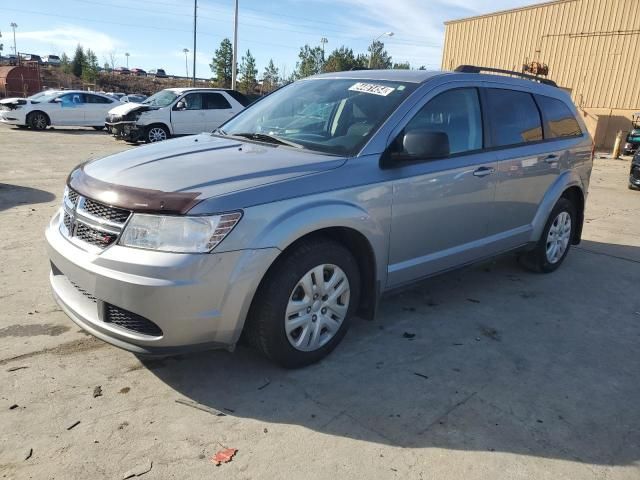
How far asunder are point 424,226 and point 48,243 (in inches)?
95.1

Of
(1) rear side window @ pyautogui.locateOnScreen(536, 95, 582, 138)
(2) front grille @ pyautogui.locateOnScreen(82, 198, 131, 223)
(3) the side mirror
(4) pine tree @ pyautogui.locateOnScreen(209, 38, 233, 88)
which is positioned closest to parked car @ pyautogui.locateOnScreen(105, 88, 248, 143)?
(1) rear side window @ pyautogui.locateOnScreen(536, 95, 582, 138)

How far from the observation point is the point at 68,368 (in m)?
3.16

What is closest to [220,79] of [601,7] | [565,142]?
[601,7]

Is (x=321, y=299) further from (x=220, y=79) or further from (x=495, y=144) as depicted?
(x=220, y=79)

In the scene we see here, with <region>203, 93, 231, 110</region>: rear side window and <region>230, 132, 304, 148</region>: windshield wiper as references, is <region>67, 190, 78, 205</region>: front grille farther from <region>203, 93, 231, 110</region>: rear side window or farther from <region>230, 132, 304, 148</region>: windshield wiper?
<region>203, 93, 231, 110</region>: rear side window

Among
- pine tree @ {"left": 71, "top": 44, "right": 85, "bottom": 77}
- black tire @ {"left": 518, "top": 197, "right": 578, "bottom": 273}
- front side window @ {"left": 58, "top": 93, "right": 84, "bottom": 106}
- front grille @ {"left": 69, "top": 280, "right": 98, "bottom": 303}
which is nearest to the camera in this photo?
front grille @ {"left": 69, "top": 280, "right": 98, "bottom": 303}

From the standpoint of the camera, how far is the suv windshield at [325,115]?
11.6 ft

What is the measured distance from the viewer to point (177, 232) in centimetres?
265

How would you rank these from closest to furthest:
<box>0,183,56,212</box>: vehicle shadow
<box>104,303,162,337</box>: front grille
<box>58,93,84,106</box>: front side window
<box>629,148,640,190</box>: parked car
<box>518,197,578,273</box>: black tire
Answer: <box>104,303,162,337</box>: front grille → <box>518,197,578,273</box>: black tire → <box>0,183,56,212</box>: vehicle shadow → <box>629,148,640,190</box>: parked car → <box>58,93,84,106</box>: front side window

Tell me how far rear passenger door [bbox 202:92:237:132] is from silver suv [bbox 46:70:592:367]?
11630 millimetres

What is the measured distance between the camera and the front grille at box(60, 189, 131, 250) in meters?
2.75

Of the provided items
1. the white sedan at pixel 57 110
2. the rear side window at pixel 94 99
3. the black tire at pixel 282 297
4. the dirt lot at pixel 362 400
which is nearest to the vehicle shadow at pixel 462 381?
the dirt lot at pixel 362 400

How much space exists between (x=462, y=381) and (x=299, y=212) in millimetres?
1436

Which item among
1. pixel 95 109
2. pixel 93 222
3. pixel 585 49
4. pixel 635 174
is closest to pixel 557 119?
pixel 93 222
